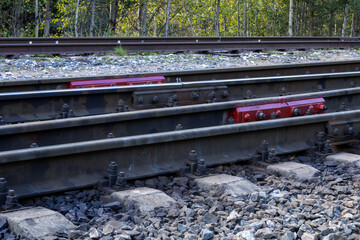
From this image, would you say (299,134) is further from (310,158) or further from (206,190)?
(206,190)

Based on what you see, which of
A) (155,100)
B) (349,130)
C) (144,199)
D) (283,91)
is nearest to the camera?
(144,199)

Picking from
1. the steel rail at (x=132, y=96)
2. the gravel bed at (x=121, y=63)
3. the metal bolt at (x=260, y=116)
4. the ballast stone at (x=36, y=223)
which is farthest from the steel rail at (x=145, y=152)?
the gravel bed at (x=121, y=63)

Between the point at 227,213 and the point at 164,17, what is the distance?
2877 cm

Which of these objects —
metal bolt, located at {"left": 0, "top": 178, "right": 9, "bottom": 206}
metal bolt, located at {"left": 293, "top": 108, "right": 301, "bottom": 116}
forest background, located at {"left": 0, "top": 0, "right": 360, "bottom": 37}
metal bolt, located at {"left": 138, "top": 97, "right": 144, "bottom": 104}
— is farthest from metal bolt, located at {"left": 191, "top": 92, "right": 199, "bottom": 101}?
forest background, located at {"left": 0, "top": 0, "right": 360, "bottom": 37}

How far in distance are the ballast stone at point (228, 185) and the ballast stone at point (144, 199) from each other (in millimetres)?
491

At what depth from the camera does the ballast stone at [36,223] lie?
3.39 meters

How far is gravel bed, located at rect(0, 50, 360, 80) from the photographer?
33.3 feet

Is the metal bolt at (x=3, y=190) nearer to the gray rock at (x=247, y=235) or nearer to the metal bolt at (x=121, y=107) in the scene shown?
the gray rock at (x=247, y=235)

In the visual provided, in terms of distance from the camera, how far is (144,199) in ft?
13.4

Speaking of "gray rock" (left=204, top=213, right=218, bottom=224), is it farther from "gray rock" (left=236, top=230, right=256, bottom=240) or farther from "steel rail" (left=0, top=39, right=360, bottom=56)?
"steel rail" (left=0, top=39, right=360, bottom=56)

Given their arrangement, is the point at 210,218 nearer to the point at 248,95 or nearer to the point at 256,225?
the point at 256,225

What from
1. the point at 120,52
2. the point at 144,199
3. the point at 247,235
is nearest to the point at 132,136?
the point at 144,199

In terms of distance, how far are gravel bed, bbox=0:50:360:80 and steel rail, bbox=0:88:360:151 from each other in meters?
4.09

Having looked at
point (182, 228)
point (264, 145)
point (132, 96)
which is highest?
point (132, 96)
